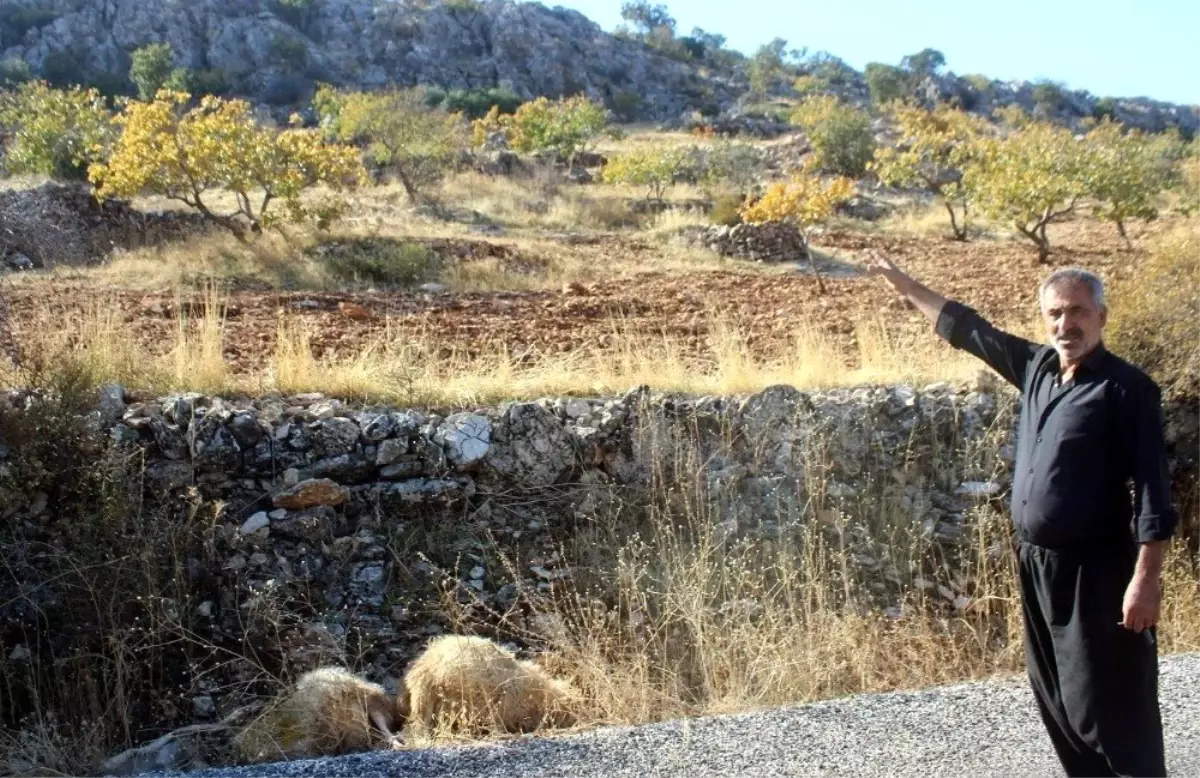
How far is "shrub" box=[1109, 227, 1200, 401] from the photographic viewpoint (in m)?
5.53

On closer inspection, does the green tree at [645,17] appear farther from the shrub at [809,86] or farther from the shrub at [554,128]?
the shrub at [554,128]

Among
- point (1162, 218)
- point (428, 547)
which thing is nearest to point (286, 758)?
point (428, 547)

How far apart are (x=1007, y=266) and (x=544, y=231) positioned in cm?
766

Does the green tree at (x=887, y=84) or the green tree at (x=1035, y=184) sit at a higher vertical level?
the green tree at (x=887, y=84)

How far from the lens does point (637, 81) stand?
179 ft

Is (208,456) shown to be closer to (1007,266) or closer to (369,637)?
(369,637)

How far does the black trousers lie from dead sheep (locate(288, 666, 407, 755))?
2255mm

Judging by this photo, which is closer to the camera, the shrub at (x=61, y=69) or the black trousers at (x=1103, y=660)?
the black trousers at (x=1103, y=660)

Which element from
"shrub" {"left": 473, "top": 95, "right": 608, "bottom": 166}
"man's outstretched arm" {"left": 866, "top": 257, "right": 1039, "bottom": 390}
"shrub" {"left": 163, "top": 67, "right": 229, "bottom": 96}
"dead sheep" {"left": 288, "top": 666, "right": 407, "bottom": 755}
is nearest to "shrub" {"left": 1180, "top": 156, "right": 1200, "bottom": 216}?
"shrub" {"left": 473, "top": 95, "right": 608, "bottom": 166}

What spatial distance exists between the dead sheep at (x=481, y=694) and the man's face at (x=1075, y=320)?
2209 mm

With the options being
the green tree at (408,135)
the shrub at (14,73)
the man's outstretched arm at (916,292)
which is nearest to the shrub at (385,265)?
the green tree at (408,135)

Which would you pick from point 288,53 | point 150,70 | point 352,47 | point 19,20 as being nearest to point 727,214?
point 150,70

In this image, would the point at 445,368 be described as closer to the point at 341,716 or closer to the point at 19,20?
the point at 341,716

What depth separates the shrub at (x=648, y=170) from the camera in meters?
21.7
